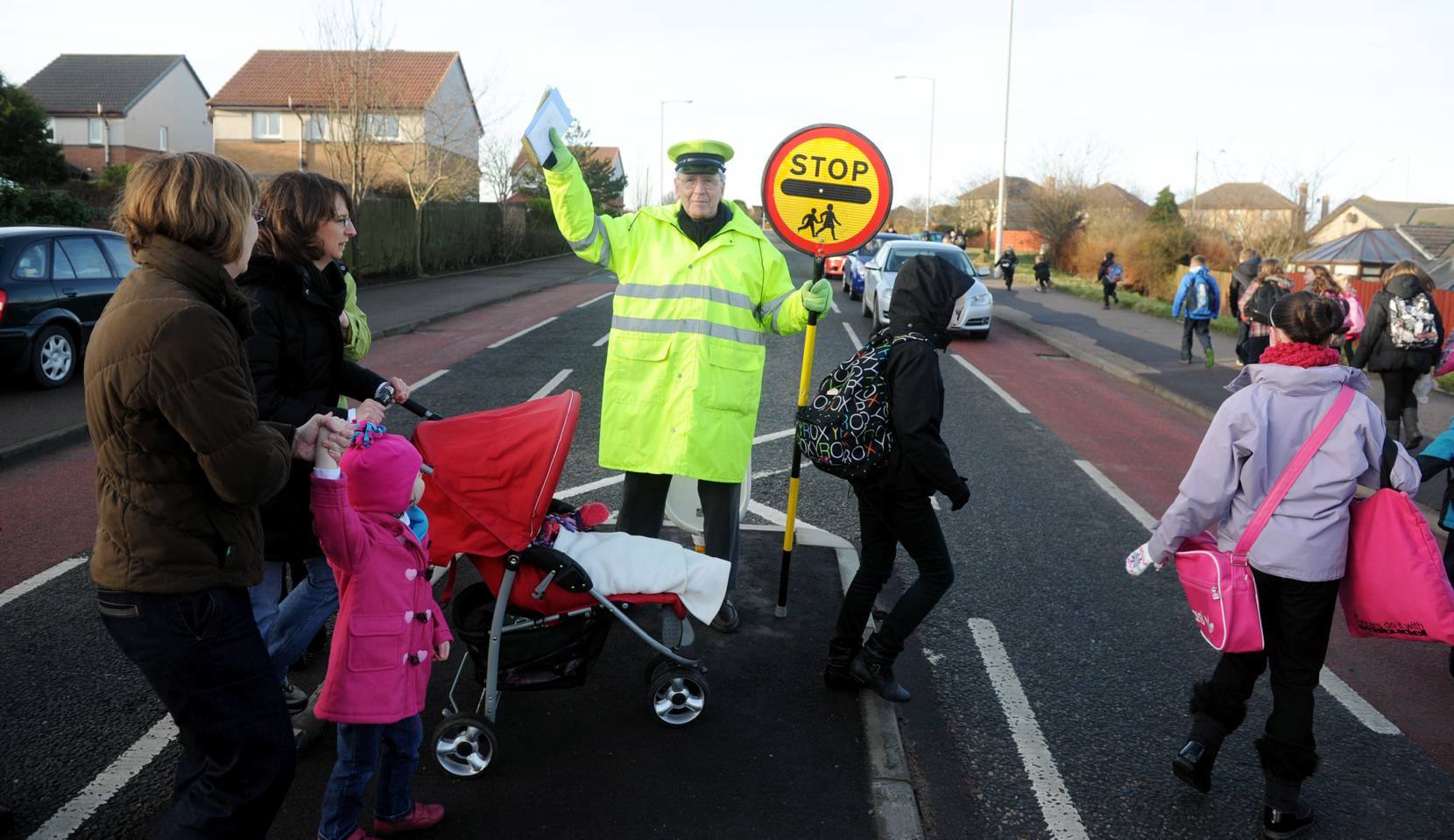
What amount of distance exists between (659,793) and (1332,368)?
8.52ft

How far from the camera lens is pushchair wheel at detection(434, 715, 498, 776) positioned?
3412mm

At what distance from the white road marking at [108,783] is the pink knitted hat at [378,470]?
4.81 feet

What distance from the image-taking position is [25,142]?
29359 mm

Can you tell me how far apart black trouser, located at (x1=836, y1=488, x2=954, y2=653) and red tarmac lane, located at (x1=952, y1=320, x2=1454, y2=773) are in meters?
→ 1.26

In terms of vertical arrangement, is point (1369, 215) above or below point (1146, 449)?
above

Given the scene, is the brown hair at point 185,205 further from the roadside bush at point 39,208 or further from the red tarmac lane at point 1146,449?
the roadside bush at point 39,208

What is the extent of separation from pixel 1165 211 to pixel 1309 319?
49884 mm

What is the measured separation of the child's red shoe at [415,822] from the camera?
310 centimetres

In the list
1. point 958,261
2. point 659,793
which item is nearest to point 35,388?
point 659,793

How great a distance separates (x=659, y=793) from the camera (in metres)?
3.40

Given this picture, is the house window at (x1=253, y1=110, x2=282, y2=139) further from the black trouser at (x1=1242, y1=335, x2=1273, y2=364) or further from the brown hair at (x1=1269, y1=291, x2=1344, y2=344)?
the brown hair at (x1=1269, y1=291, x2=1344, y2=344)

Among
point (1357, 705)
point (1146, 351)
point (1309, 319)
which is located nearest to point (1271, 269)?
point (1146, 351)

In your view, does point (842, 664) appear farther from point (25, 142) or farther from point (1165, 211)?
point (1165, 211)

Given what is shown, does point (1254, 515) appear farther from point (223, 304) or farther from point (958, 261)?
point (958, 261)
